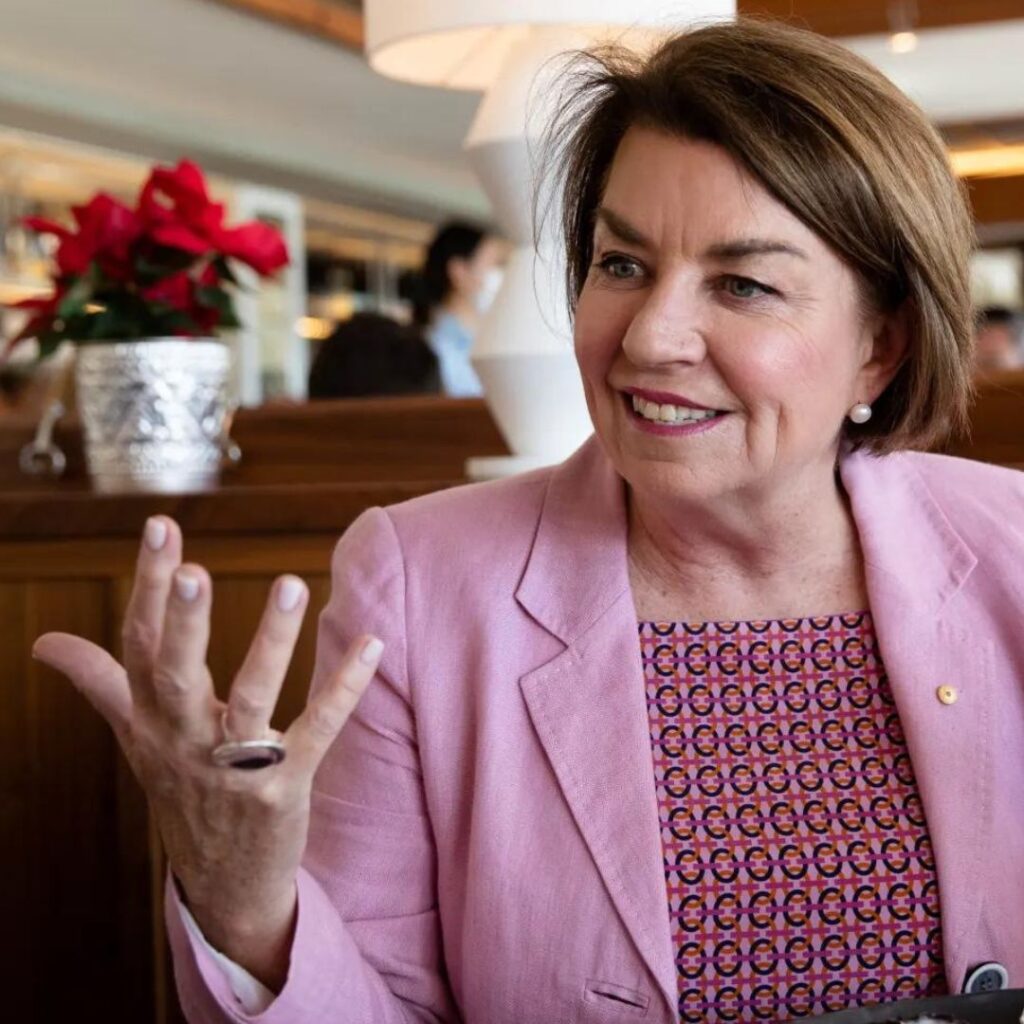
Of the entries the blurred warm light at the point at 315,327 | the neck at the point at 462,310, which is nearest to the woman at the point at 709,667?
the neck at the point at 462,310

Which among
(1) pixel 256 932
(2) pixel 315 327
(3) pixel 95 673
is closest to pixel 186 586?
(3) pixel 95 673

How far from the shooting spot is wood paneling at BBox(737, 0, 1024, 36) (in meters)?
4.84

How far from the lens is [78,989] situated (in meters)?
2.03

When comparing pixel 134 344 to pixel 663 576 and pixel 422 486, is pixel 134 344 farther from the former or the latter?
pixel 663 576

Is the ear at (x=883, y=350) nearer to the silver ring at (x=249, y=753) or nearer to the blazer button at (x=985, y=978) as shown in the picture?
the blazer button at (x=985, y=978)

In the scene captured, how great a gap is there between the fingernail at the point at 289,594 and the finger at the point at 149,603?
0.20ft

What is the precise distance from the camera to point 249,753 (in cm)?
93

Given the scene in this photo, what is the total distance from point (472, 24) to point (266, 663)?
3.63 feet

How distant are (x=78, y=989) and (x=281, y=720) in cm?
46

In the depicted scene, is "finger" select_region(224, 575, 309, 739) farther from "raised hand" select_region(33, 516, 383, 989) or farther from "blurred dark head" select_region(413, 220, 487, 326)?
"blurred dark head" select_region(413, 220, 487, 326)

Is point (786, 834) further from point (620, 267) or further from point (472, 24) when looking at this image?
point (472, 24)

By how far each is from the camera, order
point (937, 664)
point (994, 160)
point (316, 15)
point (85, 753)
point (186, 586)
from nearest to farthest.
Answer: point (186, 586) < point (937, 664) < point (85, 753) < point (316, 15) < point (994, 160)

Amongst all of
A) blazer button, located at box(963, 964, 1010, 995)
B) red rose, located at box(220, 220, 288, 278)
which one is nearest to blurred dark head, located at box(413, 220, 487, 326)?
red rose, located at box(220, 220, 288, 278)

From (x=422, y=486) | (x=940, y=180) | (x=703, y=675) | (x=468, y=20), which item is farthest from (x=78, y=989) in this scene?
(x=940, y=180)
